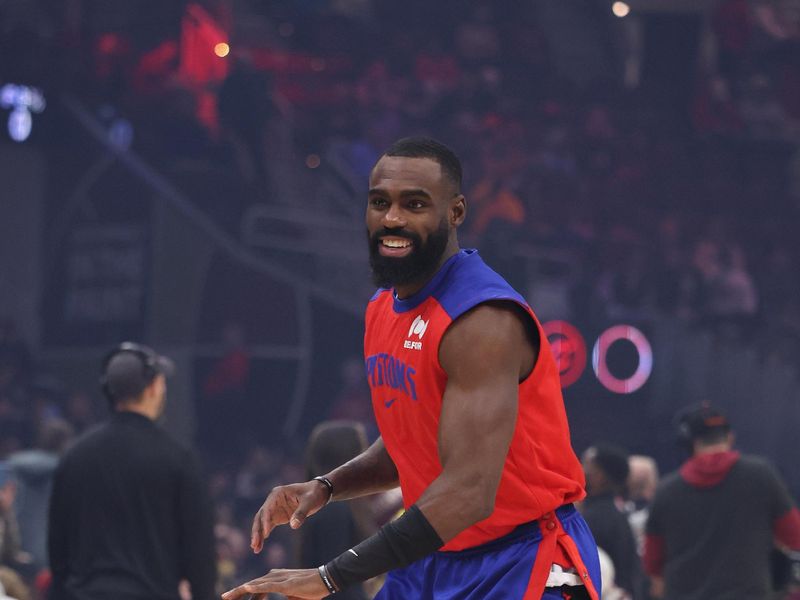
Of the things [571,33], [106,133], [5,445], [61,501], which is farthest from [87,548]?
[571,33]

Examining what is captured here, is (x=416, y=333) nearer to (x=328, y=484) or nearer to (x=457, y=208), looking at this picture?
(x=457, y=208)

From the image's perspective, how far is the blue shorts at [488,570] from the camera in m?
2.63

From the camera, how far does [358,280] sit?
13.0 m

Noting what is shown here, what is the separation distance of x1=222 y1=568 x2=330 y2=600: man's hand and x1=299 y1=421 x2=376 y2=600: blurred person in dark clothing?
2.20 meters

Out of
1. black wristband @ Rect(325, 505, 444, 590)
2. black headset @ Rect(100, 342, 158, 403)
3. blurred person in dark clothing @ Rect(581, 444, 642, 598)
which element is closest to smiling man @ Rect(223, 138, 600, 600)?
black wristband @ Rect(325, 505, 444, 590)

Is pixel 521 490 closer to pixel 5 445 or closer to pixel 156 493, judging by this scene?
pixel 156 493

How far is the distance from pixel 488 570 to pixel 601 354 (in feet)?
32.6

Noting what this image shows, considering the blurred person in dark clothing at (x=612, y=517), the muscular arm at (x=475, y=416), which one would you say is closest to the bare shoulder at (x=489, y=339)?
the muscular arm at (x=475, y=416)

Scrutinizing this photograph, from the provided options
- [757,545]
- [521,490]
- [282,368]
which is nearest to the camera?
[521,490]

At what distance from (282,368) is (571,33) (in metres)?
4.62

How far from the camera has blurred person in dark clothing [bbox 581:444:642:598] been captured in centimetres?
570

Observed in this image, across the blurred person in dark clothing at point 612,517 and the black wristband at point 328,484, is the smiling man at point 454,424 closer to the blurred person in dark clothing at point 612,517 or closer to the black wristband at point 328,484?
the black wristband at point 328,484

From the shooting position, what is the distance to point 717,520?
17.7 ft

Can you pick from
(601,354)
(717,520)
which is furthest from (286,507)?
(601,354)
